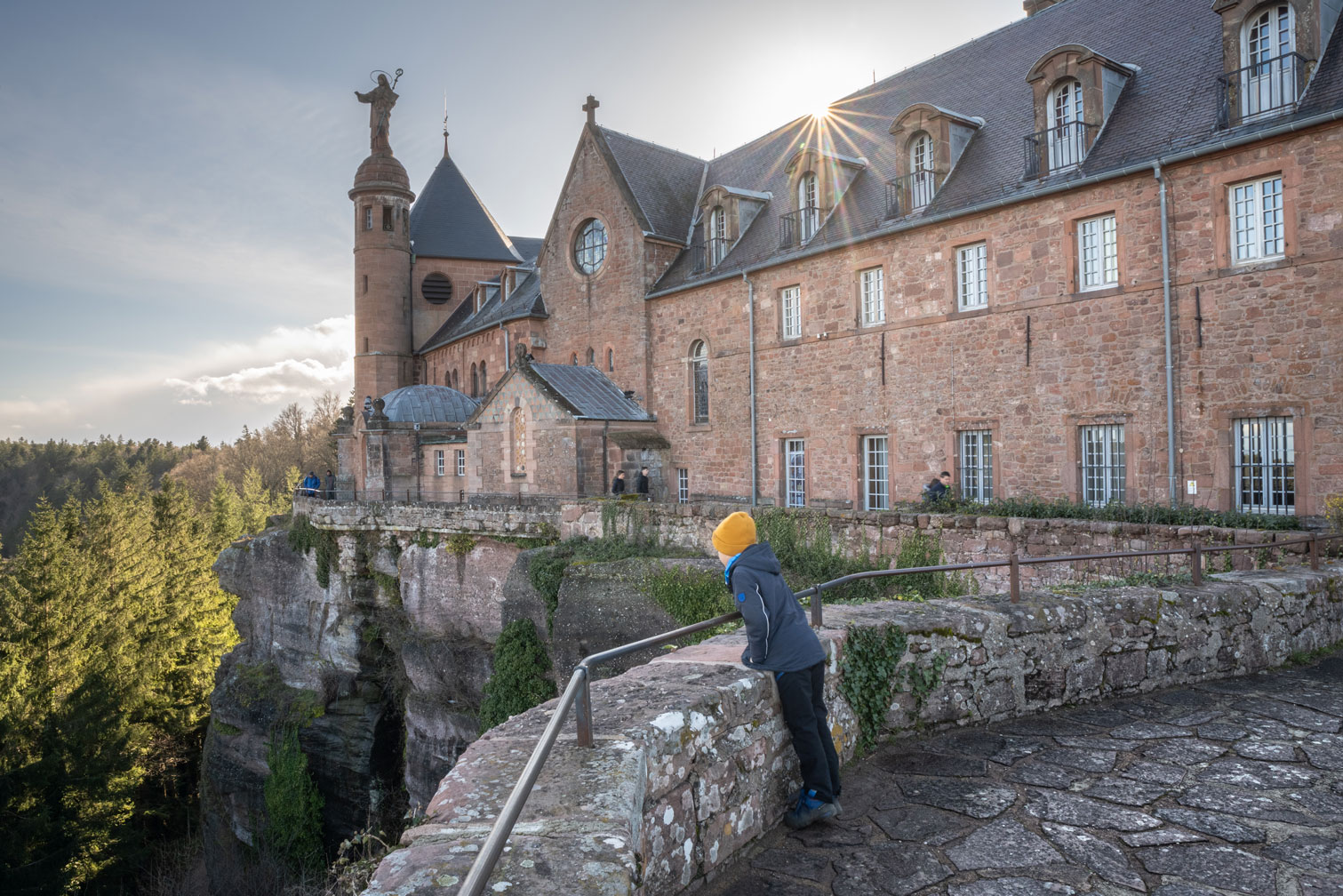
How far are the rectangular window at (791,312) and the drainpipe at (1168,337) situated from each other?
853cm

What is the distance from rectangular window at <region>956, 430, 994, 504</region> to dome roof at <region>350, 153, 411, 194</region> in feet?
104

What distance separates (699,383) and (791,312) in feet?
13.5

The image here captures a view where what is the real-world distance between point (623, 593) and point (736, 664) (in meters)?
10.5

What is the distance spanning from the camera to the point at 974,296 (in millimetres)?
17672

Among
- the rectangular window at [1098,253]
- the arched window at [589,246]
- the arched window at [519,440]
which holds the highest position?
the arched window at [589,246]

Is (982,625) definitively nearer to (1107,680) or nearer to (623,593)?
(1107,680)

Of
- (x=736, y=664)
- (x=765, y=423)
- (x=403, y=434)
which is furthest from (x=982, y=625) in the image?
(x=403, y=434)

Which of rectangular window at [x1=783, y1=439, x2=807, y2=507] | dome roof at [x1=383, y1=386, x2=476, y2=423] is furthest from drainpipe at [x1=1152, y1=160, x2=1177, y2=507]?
dome roof at [x1=383, y1=386, x2=476, y2=423]

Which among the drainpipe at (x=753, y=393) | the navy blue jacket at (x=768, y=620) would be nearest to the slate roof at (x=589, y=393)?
the drainpipe at (x=753, y=393)

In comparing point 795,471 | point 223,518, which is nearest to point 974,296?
point 795,471

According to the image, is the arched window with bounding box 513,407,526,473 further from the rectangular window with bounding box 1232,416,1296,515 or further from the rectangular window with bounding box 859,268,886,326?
the rectangular window with bounding box 1232,416,1296,515

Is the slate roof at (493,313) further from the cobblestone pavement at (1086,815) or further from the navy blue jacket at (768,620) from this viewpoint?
the navy blue jacket at (768,620)

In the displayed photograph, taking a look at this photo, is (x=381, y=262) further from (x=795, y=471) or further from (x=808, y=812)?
(x=808, y=812)

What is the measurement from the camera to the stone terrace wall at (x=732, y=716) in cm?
269
